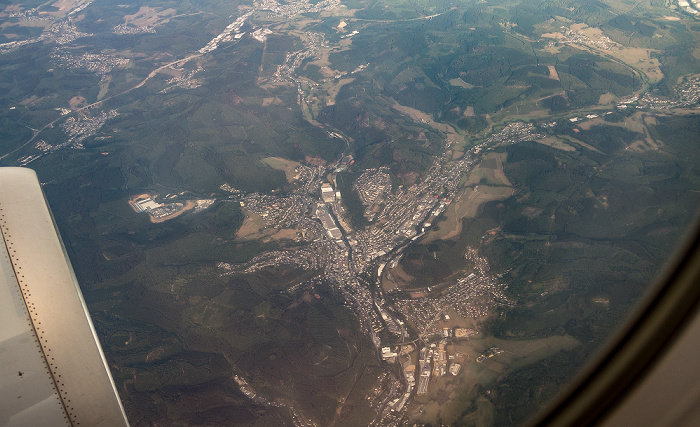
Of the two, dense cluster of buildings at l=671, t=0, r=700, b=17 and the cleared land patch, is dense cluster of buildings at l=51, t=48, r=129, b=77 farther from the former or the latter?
dense cluster of buildings at l=671, t=0, r=700, b=17

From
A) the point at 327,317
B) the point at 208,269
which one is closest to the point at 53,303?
the point at 327,317

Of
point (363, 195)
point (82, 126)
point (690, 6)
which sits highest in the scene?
point (690, 6)

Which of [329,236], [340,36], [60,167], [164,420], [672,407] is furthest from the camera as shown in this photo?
[340,36]

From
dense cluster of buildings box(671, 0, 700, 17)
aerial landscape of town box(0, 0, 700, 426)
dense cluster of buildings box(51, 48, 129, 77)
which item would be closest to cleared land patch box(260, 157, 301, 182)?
aerial landscape of town box(0, 0, 700, 426)

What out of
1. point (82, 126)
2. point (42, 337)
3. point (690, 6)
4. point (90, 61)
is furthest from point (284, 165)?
point (690, 6)

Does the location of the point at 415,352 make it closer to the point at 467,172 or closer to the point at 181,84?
the point at 467,172

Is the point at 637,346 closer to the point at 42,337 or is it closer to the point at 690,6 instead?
the point at 42,337

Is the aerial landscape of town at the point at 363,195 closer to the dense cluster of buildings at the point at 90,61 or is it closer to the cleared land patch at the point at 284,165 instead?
the cleared land patch at the point at 284,165
